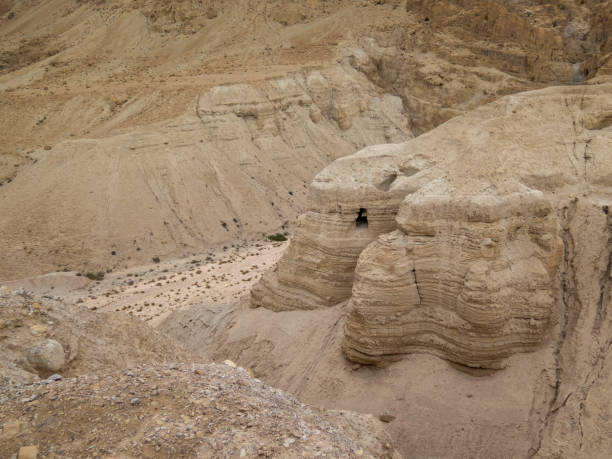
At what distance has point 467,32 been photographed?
36031 millimetres

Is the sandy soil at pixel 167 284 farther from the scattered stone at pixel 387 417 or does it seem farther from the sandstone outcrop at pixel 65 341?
the scattered stone at pixel 387 417

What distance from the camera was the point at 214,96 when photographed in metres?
30.5

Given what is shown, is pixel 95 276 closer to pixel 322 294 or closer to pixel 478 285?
pixel 322 294

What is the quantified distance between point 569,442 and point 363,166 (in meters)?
5.92

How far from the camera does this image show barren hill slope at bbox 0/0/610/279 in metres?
24.7

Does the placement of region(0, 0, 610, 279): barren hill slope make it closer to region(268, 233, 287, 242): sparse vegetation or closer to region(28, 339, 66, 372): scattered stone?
region(268, 233, 287, 242): sparse vegetation

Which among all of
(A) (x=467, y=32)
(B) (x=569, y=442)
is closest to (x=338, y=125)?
(A) (x=467, y=32)

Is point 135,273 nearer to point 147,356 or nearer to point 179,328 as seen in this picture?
point 179,328

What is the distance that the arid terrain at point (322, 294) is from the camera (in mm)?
5105

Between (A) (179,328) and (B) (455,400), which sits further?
(A) (179,328)

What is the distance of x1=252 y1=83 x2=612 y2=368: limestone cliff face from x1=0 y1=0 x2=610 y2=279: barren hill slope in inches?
617

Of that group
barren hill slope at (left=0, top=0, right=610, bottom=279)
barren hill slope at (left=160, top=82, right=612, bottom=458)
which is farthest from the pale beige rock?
barren hill slope at (left=0, top=0, right=610, bottom=279)

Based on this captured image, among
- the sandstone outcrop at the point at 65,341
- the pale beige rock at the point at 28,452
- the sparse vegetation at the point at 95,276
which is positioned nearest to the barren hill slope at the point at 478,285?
the sandstone outcrop at the point at 65,341

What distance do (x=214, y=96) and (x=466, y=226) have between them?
981 inches
